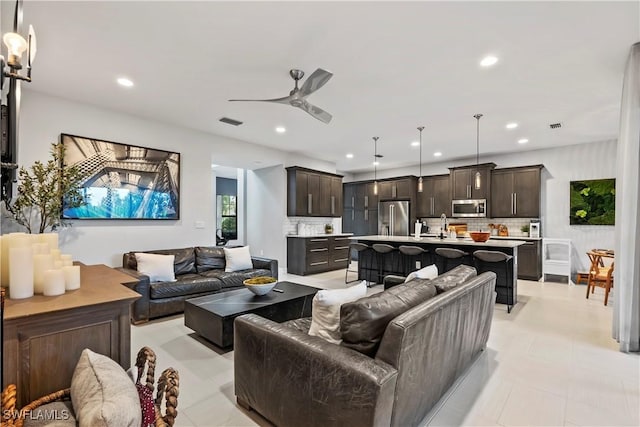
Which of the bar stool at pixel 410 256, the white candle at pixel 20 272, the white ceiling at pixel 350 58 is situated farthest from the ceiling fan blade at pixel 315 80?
the bar stool at pixel 410 256

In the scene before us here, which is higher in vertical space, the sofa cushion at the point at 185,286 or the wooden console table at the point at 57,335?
the wooden console table at the point at 57,335

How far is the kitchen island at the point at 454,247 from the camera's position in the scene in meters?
4.39

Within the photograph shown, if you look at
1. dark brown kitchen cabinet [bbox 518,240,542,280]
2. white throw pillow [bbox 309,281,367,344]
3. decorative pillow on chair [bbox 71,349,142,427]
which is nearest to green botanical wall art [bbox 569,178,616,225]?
dark brown kitchen cabinet [bbox 518,240,542,280]

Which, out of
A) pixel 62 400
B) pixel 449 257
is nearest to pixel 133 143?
pixel 62 400

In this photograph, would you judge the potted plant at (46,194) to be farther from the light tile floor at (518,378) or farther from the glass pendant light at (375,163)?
the glass pendant light at (375,163)

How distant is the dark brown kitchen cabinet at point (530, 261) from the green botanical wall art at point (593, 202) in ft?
3.14

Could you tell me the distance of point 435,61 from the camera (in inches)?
119

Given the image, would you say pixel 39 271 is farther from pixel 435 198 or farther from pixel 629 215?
pixel 435 198

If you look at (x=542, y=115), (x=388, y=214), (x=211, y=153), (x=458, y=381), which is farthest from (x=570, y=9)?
(x=388, y=214)

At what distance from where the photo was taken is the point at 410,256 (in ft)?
17.9

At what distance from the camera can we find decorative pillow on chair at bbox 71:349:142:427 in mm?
972

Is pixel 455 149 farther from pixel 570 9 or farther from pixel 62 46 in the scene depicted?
pixel 62 46

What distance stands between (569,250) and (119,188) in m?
7.99

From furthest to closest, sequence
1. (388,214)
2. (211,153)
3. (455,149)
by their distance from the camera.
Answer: (388,214)
(455,149)
(211,153)
